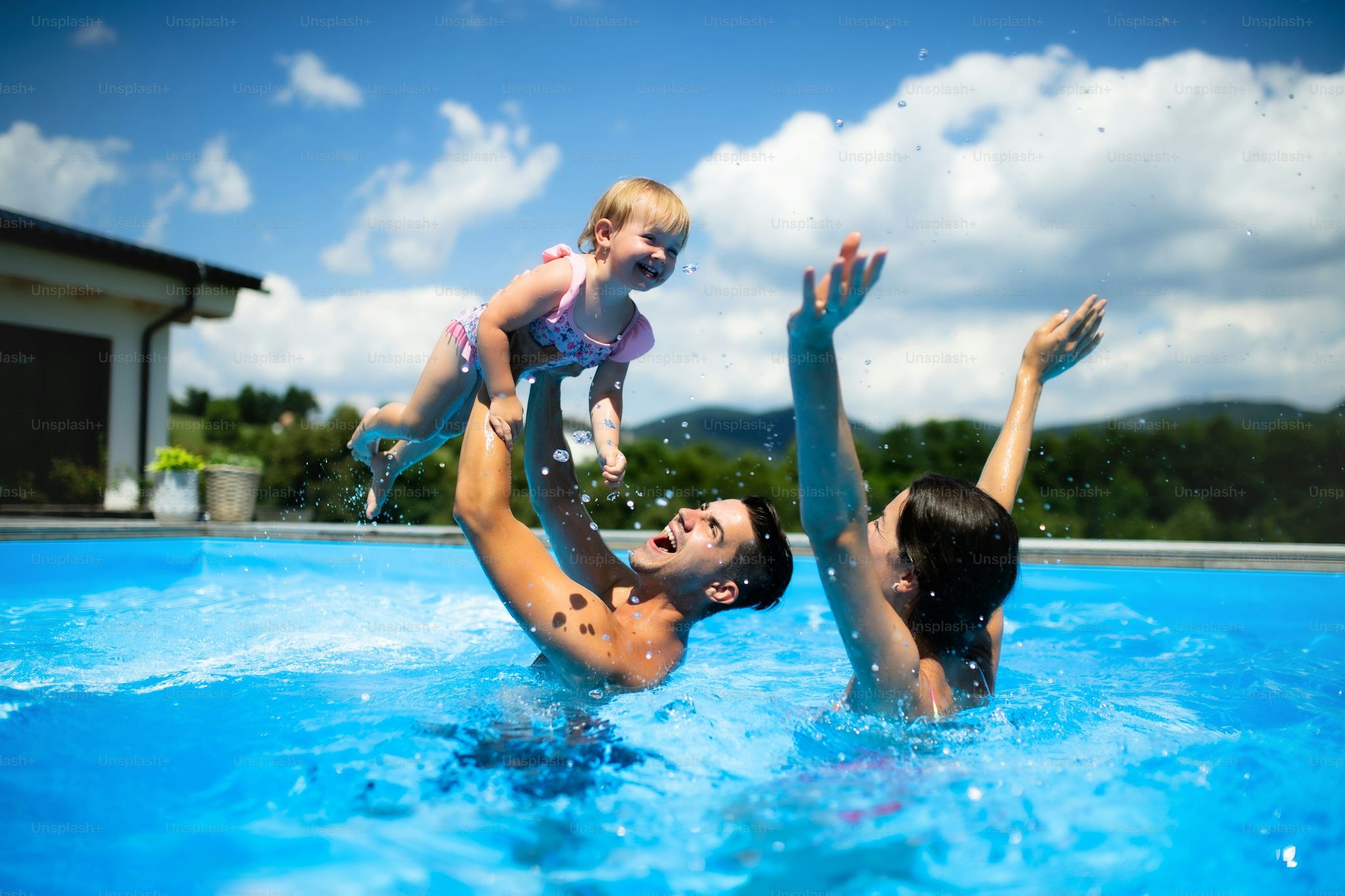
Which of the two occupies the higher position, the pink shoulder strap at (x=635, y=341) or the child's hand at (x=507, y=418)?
the pink shoulder strap at (x=635, y=341)

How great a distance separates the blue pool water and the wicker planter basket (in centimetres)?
590

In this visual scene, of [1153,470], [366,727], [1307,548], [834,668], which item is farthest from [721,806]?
[1153,470]

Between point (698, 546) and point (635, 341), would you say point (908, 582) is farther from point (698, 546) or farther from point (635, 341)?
point (635, 341)

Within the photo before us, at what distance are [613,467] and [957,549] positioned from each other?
1.19 meters

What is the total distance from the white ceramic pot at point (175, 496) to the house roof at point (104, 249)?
354 centimetres

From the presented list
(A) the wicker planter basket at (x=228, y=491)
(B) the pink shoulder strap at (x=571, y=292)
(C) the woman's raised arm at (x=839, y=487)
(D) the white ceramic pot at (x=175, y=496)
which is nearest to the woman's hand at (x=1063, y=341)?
(C) the woman's raised arm at (x=839, y=487)

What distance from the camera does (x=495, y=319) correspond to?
288 cm

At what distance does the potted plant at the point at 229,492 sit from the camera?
957 cm

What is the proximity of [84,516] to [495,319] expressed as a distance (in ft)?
32.8

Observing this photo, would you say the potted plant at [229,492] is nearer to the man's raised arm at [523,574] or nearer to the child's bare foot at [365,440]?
the child's bare foot at [365,440]

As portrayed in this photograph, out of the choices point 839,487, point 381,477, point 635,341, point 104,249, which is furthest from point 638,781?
point 104,249

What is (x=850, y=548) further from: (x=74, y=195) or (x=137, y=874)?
(x=74, y=195)

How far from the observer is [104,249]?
35.4 feet

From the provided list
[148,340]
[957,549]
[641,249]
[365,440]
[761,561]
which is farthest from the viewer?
[148,340]
